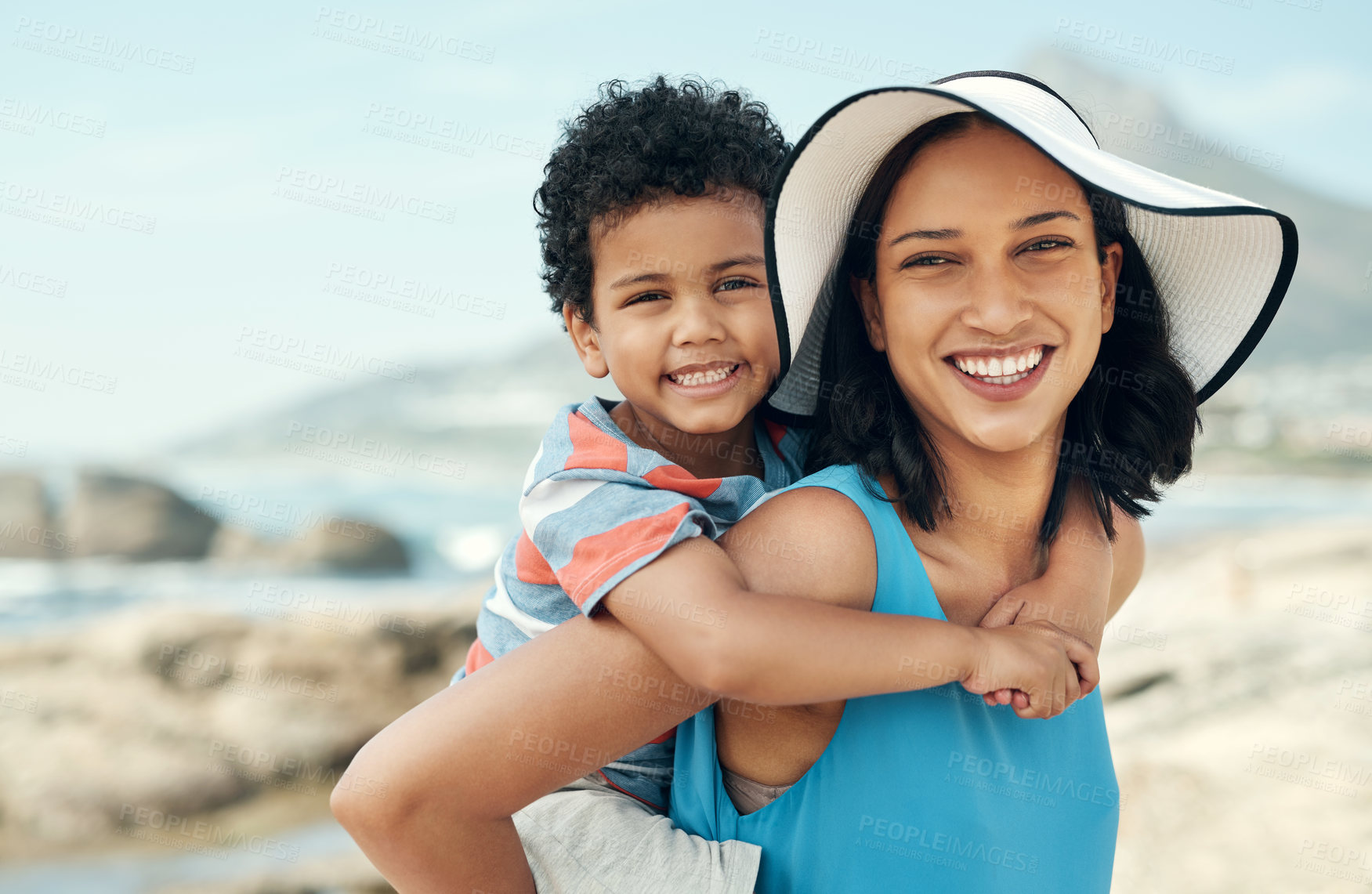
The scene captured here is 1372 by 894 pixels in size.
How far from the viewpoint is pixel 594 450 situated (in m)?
1.67

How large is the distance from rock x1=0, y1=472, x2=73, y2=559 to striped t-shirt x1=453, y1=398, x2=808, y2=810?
1544cm

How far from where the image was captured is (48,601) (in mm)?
14102

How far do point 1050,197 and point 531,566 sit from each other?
1.01 m

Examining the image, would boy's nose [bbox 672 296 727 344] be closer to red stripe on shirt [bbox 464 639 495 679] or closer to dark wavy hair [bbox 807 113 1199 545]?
dark wavy hair [bbox 807 113 1199 545]

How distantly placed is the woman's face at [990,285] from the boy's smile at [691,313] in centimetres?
39

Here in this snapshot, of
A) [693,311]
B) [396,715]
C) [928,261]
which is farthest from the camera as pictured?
[396,715]

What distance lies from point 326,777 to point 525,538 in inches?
211

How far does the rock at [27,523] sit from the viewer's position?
14.6 m

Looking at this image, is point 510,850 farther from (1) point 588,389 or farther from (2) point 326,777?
(1) point 588,389

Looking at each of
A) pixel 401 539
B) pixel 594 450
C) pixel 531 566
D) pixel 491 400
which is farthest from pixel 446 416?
pixel 594 450

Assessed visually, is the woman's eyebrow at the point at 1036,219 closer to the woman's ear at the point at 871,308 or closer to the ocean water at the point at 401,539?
the woman's ear at the point at 871,308

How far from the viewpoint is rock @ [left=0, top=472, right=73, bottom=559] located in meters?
14.6

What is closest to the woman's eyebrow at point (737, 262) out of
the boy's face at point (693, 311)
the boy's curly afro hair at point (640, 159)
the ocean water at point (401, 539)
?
the boy's face at point (693, 311)

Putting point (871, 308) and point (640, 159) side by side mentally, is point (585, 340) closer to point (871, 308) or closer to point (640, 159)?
point (640, 159)
